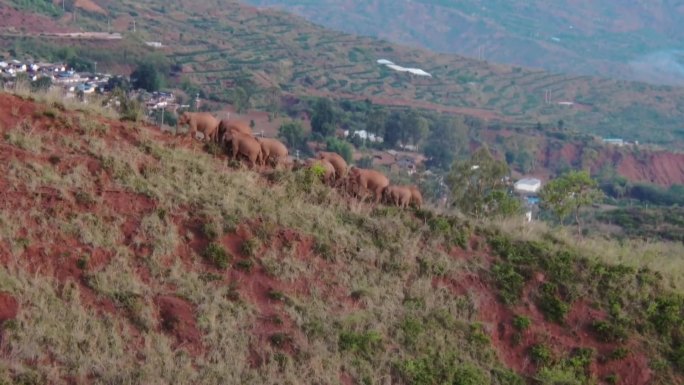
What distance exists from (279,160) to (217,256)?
3.57 meters

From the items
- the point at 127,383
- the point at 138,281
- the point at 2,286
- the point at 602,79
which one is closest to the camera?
the point at 127,383

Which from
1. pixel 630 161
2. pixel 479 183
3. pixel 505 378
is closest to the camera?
pixel 505 378

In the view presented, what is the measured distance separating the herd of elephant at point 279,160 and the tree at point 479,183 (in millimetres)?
4843

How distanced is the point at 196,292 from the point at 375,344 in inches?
104

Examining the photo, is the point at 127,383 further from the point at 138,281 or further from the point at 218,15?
the point at 218,15

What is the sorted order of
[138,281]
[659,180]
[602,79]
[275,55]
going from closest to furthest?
1. [138,281]
2. [659,180]
3. [275,55]
4. [602,79]

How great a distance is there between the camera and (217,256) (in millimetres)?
13016

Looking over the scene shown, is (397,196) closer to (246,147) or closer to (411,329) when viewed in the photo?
(246,147)

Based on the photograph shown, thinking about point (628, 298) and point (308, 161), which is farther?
point (308, 161)

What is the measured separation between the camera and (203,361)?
11055 millimetres

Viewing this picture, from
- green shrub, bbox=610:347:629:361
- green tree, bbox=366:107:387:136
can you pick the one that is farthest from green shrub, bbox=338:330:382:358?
green tree, bbox=366:107:387:136

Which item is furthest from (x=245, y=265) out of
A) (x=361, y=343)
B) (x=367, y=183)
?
(x=367, y=183)

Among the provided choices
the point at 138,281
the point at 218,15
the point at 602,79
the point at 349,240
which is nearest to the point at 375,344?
the point at 349,240

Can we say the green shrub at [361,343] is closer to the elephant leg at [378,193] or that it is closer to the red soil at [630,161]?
the elephant leg at [378,193]
